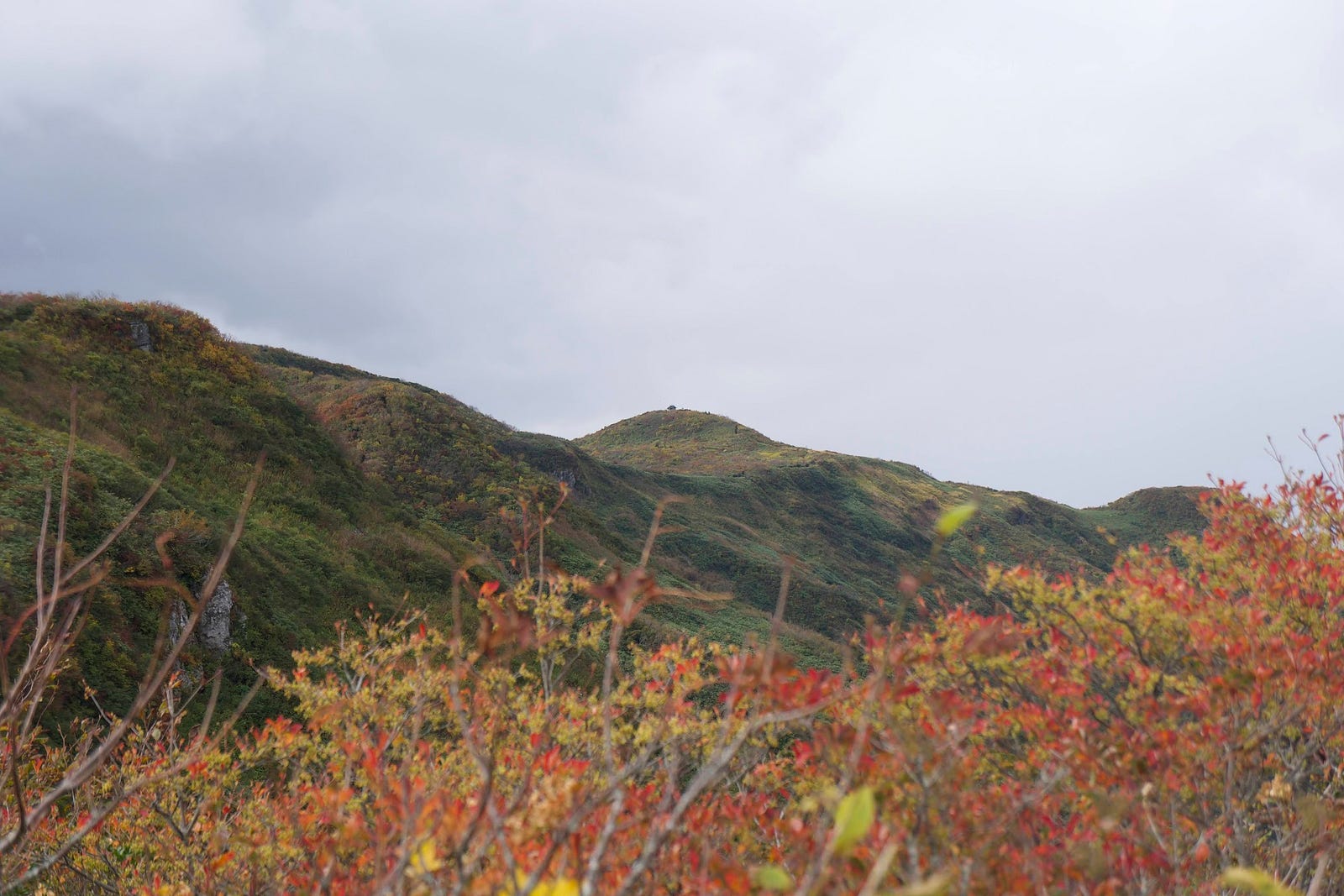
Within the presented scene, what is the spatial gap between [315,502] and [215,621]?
955cm

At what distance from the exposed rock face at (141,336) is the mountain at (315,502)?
0.08m

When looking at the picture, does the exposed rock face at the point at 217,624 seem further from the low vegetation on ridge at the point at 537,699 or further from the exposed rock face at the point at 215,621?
the low vegetation on ridge at the point at 537,699

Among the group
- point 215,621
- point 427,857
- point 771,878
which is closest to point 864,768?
point 427,857

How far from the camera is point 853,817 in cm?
130

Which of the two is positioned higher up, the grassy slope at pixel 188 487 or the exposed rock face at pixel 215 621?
the grassy slope at pixel 188 487

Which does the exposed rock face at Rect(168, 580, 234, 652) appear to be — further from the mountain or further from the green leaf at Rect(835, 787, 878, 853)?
the green leaf at Rect(835, 787, 878, 853)

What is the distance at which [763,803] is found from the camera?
552 cm

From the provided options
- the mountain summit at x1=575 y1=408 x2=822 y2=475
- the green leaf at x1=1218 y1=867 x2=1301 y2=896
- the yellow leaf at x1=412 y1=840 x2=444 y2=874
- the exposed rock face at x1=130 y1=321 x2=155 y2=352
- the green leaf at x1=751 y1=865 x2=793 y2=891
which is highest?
the mountain summit at x1=575 y1=408 x2=822 y2=475

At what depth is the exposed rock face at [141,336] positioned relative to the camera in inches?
1069

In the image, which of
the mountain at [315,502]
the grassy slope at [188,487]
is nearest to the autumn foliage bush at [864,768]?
the mountain at [315,502]

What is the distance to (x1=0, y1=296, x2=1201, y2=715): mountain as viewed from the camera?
1516 cm

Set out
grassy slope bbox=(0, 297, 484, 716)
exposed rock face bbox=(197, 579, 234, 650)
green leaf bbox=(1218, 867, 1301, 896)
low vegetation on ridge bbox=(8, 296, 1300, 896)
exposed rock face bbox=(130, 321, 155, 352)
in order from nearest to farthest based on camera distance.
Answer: green leaf bbox=(1218, 867, 1301, 896), low vegetation on ridge bbox=(8, 296, 1300, 896), grassy slope bbox=(0, 297, 484, 716), exposed rock face bbox=(197, 579, 234, 650), exposed rock face bbox=(130, 321, 155, 352)

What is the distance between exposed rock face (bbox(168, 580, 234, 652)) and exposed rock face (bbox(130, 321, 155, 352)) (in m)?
16.7

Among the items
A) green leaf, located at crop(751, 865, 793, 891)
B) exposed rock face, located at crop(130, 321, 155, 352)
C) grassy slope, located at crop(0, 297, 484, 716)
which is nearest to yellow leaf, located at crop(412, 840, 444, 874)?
green leaf, located at crop(751, 865, 793, 891)
